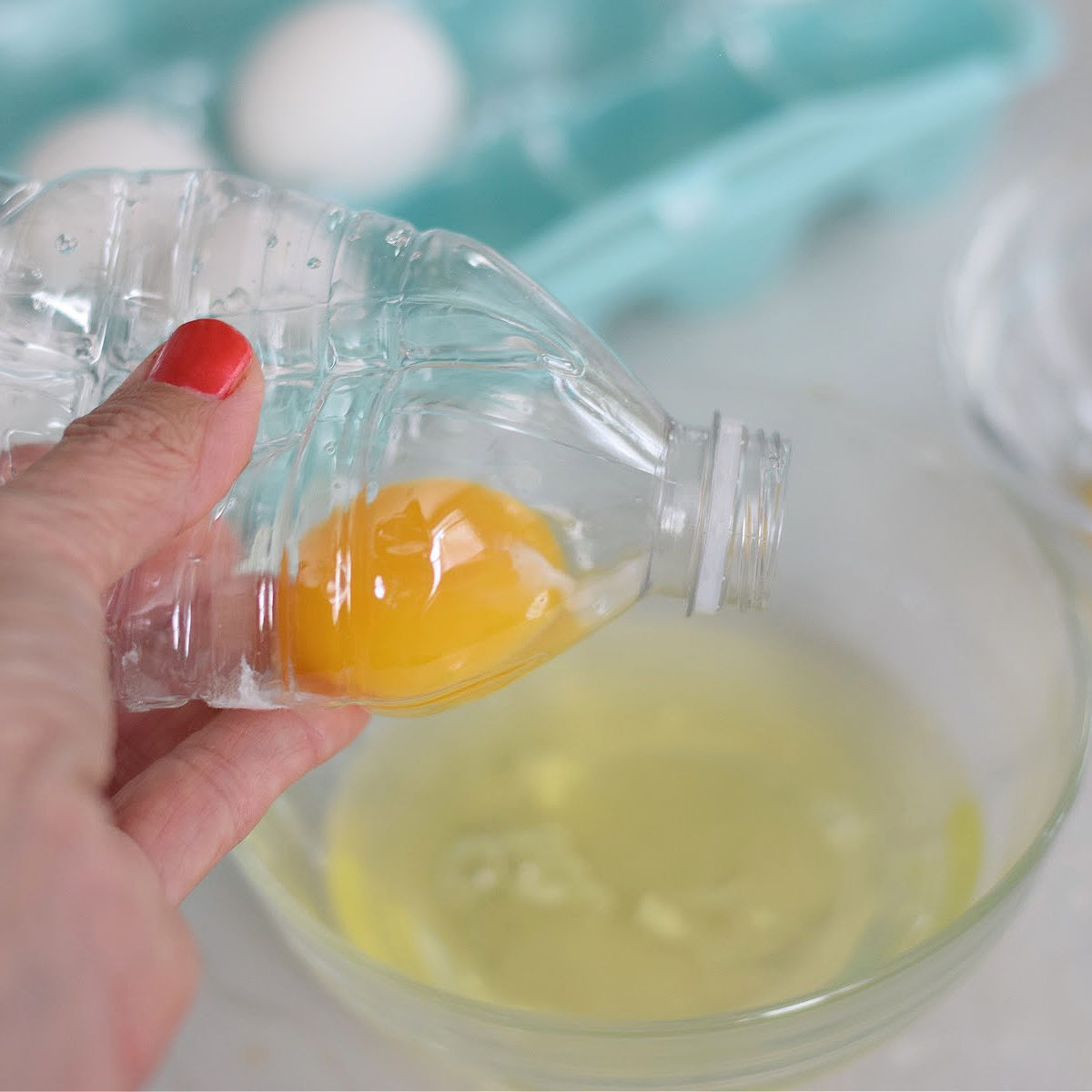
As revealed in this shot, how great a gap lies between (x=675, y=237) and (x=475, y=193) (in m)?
0.23

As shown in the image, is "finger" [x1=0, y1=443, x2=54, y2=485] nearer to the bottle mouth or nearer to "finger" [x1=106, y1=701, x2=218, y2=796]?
"finger" [x1=106, y1=701, x2=218, y2=796]

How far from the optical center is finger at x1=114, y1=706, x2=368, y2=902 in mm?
639

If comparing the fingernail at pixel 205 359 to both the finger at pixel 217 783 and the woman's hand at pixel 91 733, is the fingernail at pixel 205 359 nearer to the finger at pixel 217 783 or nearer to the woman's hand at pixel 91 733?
the woman's hand at pixel 91 733

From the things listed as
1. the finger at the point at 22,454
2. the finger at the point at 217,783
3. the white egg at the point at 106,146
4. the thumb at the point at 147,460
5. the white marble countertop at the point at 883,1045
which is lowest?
the white marble countertop at the point at 883,1045

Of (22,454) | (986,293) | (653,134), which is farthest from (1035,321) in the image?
(22,454)

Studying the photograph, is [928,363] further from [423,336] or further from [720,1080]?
[720,1080]

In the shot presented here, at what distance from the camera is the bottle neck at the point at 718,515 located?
66 centimetres

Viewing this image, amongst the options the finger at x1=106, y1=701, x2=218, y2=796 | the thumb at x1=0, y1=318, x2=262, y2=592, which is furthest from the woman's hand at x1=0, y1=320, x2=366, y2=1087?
the finger at x1=106, y1=701, x2=218, y2=796

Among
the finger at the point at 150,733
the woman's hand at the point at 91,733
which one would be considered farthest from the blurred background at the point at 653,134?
the woman's hand at the point at 91,733

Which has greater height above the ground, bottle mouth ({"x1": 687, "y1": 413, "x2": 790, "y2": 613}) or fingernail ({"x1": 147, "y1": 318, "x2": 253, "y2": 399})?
fingernail ({"x1": 147, "y1": 318, "x2": 253, "y2": 399})

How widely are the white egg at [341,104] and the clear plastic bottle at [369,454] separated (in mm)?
401

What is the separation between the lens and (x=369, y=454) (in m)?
0.64

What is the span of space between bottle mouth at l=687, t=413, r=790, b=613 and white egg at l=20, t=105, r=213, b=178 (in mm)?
589

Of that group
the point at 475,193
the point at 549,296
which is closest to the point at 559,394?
the point at 549,296
